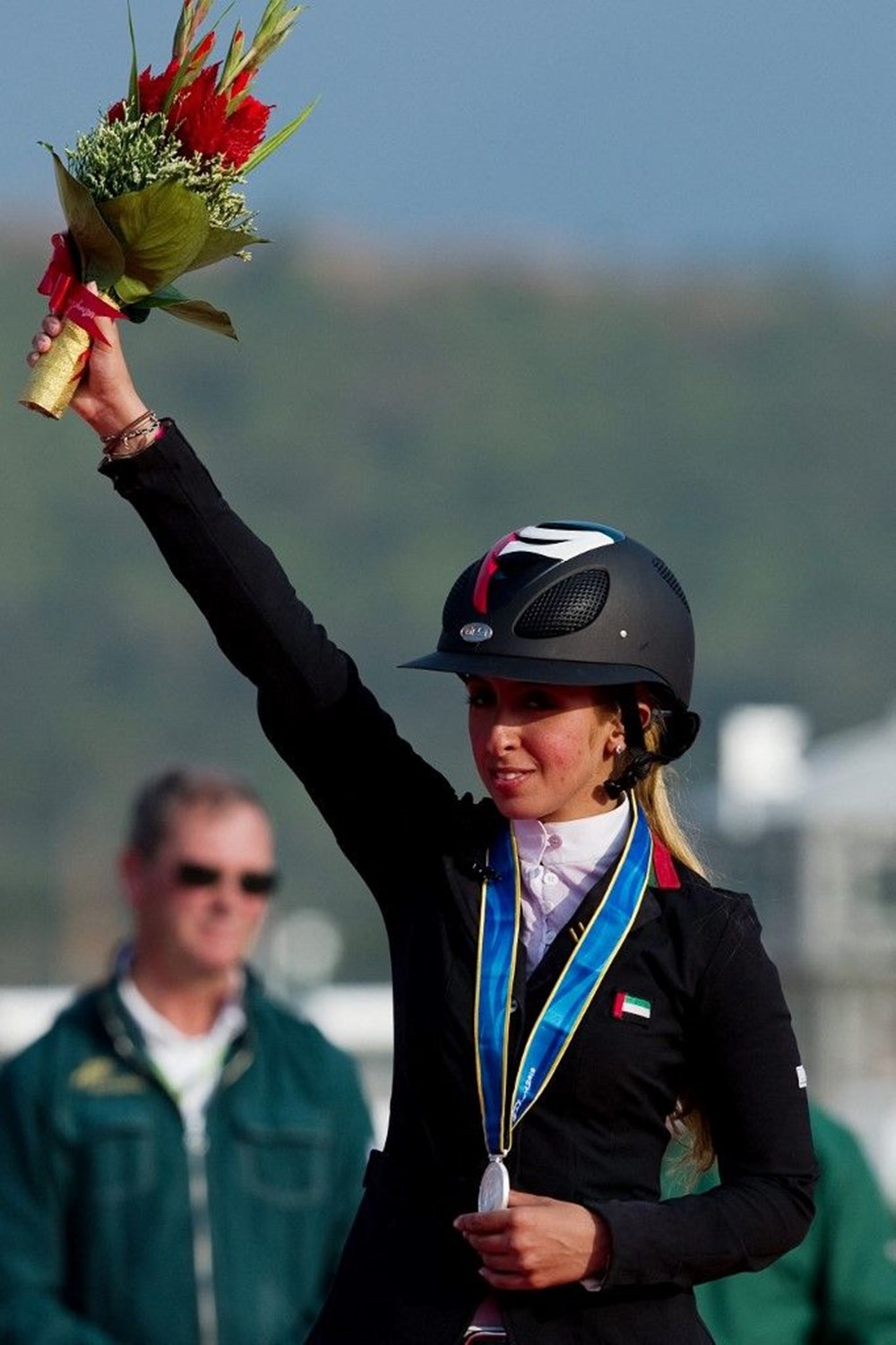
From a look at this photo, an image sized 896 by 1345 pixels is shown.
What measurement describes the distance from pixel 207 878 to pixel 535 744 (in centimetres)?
326

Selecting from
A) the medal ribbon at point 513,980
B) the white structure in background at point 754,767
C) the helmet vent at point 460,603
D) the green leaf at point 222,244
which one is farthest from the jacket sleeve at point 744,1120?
the white structure in background at point 754,767

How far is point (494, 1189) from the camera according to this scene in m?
3.80

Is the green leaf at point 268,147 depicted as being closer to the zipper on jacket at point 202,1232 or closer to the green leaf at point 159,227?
the green leaf at point 159,227

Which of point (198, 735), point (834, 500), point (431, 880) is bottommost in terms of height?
point (431, 880)

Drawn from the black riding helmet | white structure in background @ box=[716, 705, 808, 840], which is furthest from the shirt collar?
white structure in background @ box=[716, 705, 808, 840]

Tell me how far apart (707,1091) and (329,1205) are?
122 inches

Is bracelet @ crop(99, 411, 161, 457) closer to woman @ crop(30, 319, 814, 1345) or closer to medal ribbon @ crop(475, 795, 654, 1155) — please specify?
woman @ crop(30, 319, 814, 1345)

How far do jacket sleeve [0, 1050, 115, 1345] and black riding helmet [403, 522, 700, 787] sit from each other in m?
2.87

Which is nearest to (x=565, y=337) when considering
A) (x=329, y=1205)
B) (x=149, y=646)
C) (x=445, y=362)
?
(x=445, y=362)

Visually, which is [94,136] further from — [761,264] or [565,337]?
[761,264]

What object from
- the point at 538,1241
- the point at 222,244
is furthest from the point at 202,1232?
the point at 222,244

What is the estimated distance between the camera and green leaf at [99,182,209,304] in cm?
388

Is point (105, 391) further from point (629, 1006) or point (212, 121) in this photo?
point (629, 1006)

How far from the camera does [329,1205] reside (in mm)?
6922
